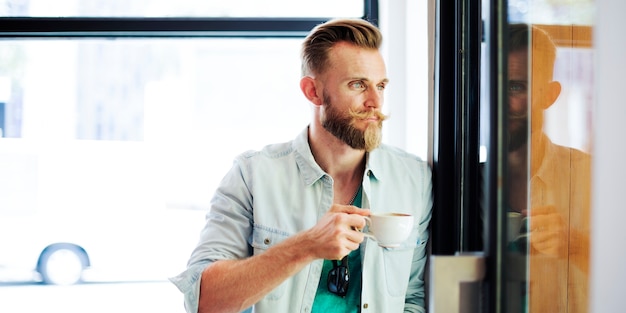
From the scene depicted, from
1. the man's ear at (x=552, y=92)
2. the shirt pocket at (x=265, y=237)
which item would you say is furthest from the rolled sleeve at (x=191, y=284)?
the man's ear at (x=552, y=92)

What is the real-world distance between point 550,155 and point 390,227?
45 cm

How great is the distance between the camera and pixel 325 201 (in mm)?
1617

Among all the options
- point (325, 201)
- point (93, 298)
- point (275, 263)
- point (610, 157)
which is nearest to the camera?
point (610, 157)

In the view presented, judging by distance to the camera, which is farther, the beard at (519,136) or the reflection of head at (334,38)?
the reflection of head at (334,38)

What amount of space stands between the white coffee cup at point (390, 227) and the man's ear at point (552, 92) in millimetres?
473

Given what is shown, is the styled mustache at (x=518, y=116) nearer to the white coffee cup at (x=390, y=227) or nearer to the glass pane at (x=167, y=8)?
the white coffee cup at (x=390, y=227)

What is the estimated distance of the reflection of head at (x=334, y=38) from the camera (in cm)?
166

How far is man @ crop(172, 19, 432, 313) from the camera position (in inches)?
59.8

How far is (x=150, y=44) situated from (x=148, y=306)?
1061 mm

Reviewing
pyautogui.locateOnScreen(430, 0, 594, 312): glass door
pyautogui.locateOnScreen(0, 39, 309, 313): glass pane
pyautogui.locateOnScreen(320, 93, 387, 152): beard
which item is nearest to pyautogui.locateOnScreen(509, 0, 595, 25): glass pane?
pyautogui.locateOnScreen(430, 0, 594, 312): glass door

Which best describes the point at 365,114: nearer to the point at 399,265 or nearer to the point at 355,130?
the point at 355,130

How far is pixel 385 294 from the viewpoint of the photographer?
60.7 inches

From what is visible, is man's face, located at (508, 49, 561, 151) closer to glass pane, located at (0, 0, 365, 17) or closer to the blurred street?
glass pane, located at (0, 0, 365, 17)

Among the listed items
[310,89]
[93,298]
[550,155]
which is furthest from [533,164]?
[93,298]
